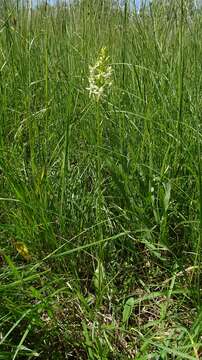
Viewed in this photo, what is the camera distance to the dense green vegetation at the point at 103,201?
44.6 inches

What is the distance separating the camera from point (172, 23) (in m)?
1.86

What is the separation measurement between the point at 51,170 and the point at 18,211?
0.74 ft

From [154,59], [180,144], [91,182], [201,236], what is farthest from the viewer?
[154,59]

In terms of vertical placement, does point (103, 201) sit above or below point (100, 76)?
below

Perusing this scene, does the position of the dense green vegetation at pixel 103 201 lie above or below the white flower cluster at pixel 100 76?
below

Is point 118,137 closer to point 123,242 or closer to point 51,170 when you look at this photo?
point 51,170

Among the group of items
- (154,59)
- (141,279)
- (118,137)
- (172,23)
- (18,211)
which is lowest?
(141,279)

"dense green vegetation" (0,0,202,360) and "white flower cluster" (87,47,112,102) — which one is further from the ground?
"white flower cluster" (87,47,112,102)

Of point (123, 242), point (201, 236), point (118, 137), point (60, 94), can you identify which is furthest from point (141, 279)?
point (60, 94)

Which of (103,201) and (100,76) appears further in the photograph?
(103,201)

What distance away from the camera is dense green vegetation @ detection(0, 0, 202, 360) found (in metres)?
1.13

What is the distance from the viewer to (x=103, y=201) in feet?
4.63

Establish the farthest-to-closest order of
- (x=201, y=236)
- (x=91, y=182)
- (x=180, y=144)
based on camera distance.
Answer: (x=91, y=182) < (x=180, y=144) < (x=201, y=236)

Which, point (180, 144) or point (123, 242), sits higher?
point (180, 144)
